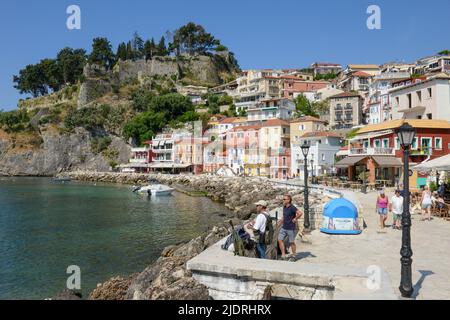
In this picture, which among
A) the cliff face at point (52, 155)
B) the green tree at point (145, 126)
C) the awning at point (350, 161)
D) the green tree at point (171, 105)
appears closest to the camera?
the awning at point (350, 161)

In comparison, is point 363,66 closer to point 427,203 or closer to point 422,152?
point 422,152

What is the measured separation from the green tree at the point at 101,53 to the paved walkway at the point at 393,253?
12332 centimetres

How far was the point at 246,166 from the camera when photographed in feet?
224

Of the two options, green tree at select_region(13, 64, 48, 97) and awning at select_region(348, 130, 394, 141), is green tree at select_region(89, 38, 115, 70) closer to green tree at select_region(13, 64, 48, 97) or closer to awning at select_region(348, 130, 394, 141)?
green tree at select_region(13, 64, 48, 97)

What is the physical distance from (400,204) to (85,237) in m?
18.2

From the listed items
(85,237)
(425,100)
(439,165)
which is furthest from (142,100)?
(439,165)

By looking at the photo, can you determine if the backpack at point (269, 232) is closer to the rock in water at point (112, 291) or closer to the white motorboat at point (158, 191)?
the rock in water at point (112, 291)

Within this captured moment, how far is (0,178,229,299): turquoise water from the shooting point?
15227 millimetres

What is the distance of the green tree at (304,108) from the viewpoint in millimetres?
82062

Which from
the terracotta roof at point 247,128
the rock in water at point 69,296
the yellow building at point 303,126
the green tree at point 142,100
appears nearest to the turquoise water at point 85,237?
the rock in water at point 69,296

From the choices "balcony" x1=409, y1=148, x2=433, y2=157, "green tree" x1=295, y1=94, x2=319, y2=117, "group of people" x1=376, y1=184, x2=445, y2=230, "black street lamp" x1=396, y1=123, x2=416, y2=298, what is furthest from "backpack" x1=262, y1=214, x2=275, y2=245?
"green tree" x1=295, y1=94, x2=319, y2=117

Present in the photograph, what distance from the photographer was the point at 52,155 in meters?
102

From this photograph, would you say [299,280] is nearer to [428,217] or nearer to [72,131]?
[428,217]

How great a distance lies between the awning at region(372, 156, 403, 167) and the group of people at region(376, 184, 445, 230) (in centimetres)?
1149
